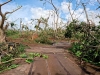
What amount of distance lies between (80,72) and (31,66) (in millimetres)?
1803

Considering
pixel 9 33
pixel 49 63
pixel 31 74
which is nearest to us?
pixel 31 74

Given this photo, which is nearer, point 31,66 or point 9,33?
point 31,66

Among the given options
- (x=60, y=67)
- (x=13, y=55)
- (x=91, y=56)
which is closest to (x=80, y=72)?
(x=60, y=67)

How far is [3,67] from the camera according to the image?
21.2 ft

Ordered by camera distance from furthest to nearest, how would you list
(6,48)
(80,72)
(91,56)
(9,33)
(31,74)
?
(9,33) → (6,48) → (91,56) → (80,72) → (31,74)

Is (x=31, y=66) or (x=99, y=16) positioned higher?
(x=99, y=16)

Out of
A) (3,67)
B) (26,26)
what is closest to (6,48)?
(3,67)

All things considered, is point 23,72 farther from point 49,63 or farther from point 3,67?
point 49,63

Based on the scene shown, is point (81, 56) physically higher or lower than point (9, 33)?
lower

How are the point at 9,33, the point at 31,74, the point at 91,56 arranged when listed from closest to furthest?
the point at 31,74, the point at 91,56, the point at 9,33

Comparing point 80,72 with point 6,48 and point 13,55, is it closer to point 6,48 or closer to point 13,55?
point 13,55

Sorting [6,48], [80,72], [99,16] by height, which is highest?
[99,16]

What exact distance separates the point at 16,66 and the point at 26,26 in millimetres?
17579

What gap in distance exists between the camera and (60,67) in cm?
663
